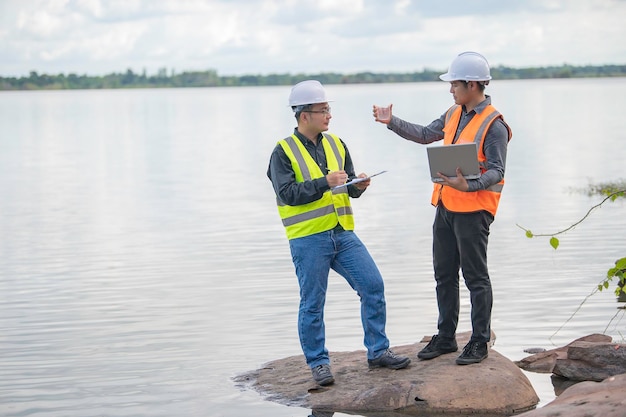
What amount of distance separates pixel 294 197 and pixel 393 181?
801 inches

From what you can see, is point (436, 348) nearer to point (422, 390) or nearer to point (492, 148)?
point (422, 390)

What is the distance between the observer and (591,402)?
7.15m

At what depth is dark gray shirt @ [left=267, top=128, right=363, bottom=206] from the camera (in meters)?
8.26

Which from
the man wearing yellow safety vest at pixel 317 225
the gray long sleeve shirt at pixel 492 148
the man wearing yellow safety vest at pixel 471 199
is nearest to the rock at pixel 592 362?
the man wearing yellow safety vest at pixel 471 199

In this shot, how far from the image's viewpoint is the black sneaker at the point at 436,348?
8.88 metres

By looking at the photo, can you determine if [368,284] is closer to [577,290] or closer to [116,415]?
[116,415]

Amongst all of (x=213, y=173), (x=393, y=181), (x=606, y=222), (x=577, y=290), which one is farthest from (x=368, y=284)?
(x=213, y=173)

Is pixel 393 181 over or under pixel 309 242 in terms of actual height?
under

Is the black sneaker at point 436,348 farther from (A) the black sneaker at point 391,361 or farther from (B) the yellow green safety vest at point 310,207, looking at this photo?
(B) the yellow green safety vest at point 310,207

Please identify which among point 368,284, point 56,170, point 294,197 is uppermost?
point 294,197

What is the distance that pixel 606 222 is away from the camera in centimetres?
1864

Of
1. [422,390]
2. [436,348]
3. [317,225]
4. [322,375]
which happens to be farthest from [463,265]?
[322,375]

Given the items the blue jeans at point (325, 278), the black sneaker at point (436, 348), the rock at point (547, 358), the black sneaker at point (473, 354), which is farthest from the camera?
the rock at point (547, 358)

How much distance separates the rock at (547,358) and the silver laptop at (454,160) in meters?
2.00
